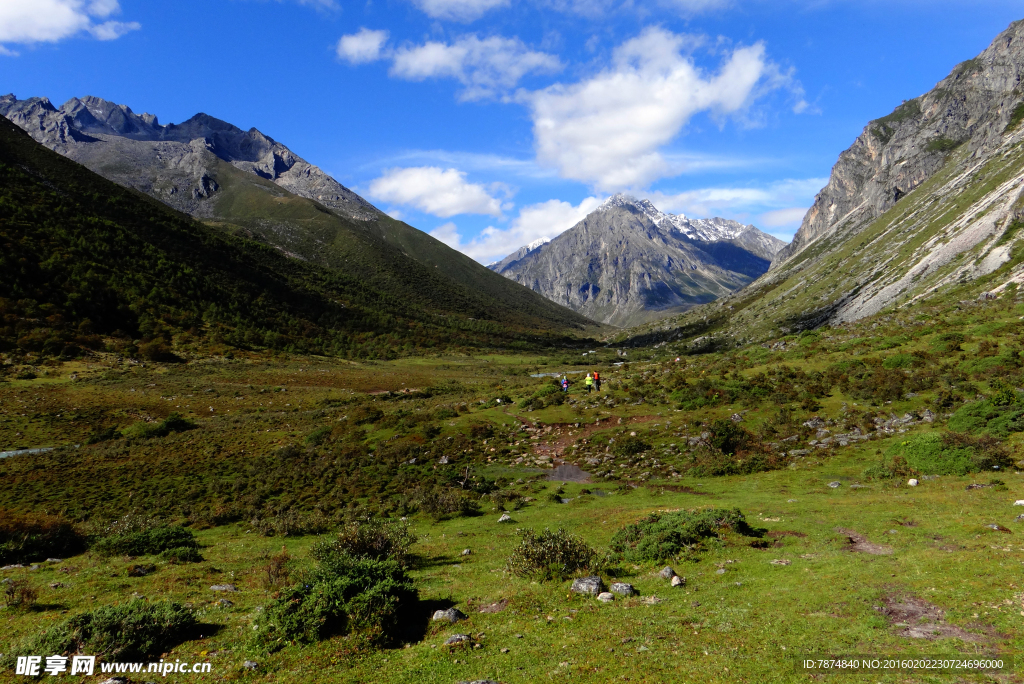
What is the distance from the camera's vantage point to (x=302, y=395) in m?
56.2

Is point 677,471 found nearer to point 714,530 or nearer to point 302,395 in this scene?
point 714,530

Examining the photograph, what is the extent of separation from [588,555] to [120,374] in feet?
225

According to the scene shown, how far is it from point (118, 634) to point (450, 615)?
6099mm

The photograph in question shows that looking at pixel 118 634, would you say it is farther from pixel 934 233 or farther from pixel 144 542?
pixel 934 233

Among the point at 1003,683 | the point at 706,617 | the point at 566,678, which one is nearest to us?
the point at 1003,683

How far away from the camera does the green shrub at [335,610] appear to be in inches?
360

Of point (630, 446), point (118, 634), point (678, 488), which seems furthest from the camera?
point (630, 446)

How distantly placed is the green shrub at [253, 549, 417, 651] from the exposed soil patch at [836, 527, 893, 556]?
37.8 ft

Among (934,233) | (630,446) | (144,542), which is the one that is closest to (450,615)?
(144,542)

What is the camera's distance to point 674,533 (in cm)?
1347

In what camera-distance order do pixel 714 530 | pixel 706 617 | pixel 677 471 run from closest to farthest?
pixel 706 617 < pixel 714 530 < pixel 677 471

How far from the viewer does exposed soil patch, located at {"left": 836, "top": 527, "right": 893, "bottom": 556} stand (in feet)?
38.4

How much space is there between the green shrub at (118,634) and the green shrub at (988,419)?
28033 millimetres

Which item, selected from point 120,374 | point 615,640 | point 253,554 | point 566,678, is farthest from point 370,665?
point 120,374
